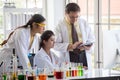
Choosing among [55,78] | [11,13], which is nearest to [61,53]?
[55,78]

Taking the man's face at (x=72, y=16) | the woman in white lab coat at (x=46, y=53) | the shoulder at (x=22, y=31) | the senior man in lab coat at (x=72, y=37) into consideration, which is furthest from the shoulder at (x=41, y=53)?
the man's face at (x=72, y=16)

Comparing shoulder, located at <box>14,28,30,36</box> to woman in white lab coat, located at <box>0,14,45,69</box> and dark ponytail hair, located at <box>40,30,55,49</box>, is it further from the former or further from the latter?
dark ponytail hair, located at <box>40,30,55,49</box>

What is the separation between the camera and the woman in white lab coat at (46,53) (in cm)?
287

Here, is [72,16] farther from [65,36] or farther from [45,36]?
[45,36]

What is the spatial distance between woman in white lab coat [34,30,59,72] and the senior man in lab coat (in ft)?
0.96

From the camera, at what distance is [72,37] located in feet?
11.1

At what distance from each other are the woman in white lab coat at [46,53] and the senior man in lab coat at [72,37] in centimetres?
29

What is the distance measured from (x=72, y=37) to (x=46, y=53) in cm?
56

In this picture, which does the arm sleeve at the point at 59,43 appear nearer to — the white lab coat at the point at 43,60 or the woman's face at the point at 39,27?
the white lab coat at the point at 43,60

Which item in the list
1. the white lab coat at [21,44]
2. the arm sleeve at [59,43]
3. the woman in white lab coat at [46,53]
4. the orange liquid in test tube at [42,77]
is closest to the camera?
the orange liquid in test tube at [42,77]

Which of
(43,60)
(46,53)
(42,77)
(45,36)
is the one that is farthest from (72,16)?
(42,77)

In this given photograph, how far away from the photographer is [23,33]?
2826 millimetres

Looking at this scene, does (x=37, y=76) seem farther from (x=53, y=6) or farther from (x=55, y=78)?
(x=53, y=6)

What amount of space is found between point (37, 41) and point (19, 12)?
5.19ft
